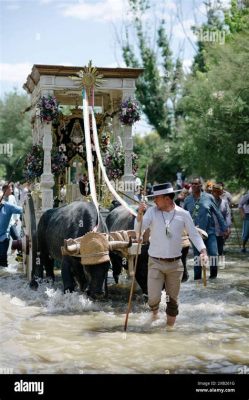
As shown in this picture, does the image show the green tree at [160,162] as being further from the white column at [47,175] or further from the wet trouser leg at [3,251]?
the wet trouser leg at [3,251]

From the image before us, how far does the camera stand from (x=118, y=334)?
844 centimetres

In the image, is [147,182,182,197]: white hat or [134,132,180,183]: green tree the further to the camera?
[134,132,180,183]: green tree

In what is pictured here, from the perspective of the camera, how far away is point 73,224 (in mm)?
10875

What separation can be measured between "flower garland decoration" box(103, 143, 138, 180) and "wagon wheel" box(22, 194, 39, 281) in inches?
134

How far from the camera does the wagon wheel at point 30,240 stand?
1120cm

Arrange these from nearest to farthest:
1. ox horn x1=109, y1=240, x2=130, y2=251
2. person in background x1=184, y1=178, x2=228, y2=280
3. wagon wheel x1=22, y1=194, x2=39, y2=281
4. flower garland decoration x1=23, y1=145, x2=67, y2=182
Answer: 1. ox horn x1=109, y1=240, x2=130, y2=251
2. wagon wheel x1=22, y1=194, x2=39, y2=281
3. person in background x1=184, y1=178, x2=228, y2=280
4. flower garland decoration x1=23, y1=145, x2=67, y2=182

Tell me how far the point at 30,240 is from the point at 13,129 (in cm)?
4645

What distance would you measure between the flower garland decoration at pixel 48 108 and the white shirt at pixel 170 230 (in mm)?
6672

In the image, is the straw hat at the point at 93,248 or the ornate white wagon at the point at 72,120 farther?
the ornate white wagon at the point at 72,120

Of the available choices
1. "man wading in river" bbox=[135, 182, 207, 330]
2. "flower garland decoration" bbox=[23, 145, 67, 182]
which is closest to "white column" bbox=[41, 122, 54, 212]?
"flower garland decoration" bbox=[23, 145, 67, 182]

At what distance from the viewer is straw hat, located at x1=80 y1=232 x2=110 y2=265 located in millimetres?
9336

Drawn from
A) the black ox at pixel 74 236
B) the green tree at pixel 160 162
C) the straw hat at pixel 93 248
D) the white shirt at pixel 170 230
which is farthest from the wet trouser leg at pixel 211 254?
the green tree at pixel 160 162

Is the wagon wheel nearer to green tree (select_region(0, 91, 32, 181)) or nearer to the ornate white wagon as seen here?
the ornate white wagon
